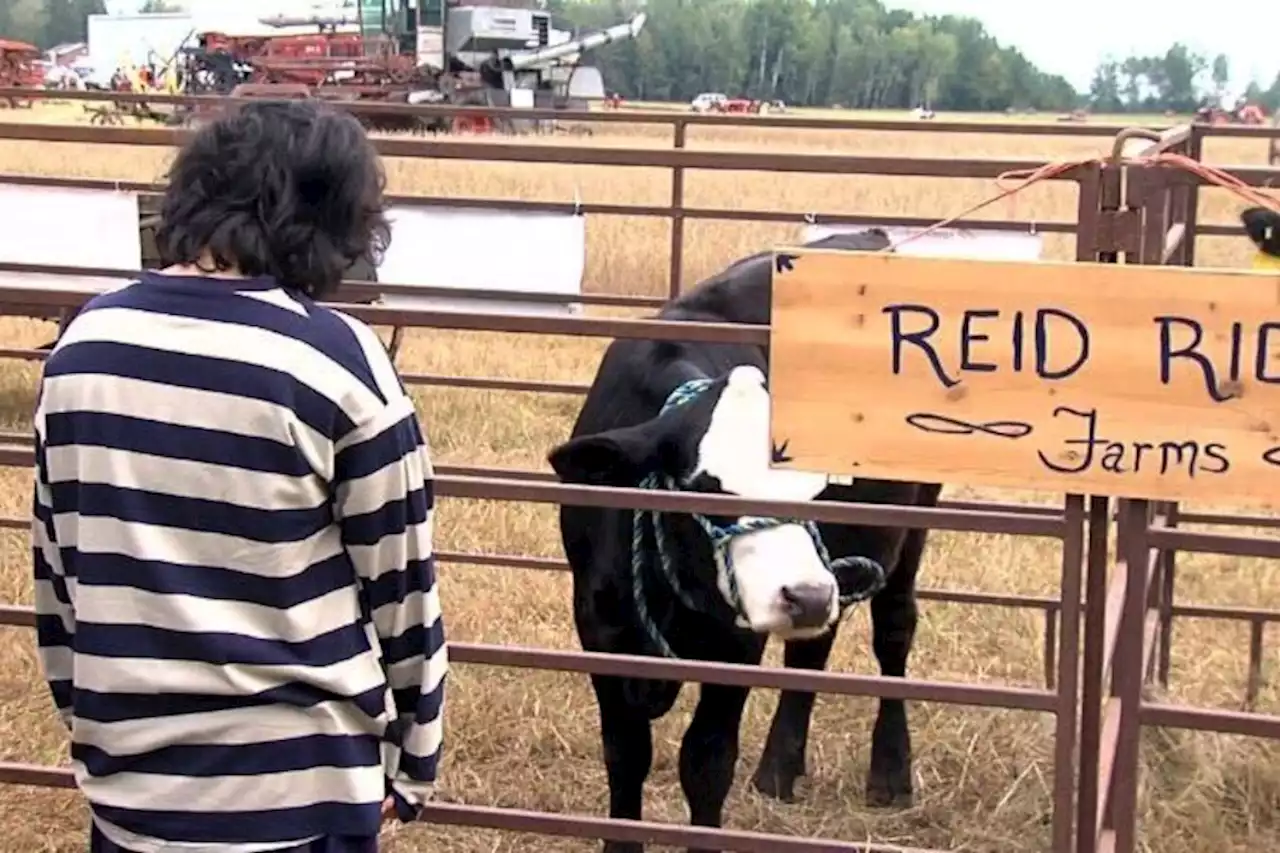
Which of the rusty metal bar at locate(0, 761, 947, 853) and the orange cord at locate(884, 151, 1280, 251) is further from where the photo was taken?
the rusty metal bar at locate(0, 761, 947, 853)

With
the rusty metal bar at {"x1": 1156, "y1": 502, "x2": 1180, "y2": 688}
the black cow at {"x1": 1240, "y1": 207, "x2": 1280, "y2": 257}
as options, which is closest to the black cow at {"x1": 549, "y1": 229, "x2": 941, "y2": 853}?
the rusty metal bar at {"x1": 1156, "y1": 502, "x2": 1180, "y2": 688}

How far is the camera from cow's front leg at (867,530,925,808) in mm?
4258

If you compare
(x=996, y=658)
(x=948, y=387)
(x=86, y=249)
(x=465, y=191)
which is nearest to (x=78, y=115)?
(x=465, y=191)

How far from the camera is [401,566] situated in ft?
6.45

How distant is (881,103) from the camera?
5209 cm

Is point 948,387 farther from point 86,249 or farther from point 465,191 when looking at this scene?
point 465,191

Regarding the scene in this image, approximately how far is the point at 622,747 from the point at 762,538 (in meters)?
0.89

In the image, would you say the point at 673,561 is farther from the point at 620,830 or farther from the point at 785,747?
the point at 785,747

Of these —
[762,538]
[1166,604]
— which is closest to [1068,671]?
[762,538]

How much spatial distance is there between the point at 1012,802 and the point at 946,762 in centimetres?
30

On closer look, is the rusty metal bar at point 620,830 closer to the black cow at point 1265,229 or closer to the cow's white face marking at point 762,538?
the cow's white face marking at point 762,538

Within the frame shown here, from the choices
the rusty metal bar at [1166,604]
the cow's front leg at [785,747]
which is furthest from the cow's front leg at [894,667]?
the rusty metal bar at [1166,604]

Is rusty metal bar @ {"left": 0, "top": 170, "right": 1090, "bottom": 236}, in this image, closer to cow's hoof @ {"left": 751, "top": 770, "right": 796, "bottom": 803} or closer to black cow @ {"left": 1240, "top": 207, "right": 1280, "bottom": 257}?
cow's hoof @ {"left": 751, "top": 770, "right": 796, "bottom": 803}

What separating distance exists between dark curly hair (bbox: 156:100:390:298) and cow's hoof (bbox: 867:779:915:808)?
2.70m
